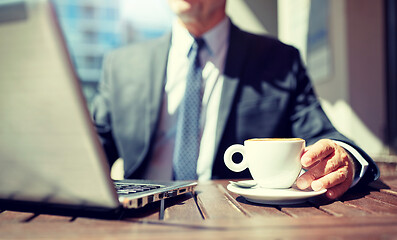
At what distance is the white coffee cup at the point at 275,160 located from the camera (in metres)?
0.64

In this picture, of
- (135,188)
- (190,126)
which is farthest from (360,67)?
(135,188)

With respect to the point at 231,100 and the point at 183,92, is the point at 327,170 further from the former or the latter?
the point at 183,92

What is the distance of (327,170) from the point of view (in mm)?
688

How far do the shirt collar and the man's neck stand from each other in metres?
0.03

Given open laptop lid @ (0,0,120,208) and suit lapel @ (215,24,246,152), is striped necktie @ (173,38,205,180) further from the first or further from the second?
open laptop lid @ (0,0,120,208)

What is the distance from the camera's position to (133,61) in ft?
5.20

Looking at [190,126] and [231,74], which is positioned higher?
[231,74]

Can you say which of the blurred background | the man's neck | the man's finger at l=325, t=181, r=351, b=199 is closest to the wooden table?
the man's finger at l=325, t=181, r=351, b=199

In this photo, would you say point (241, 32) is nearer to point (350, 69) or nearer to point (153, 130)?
point (153, 130)

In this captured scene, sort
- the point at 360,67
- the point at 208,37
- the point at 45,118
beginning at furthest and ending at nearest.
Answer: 1. the point at 360,67
2. the point at 208,37
3. the point at 45,118

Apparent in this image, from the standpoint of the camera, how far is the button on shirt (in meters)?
1.45

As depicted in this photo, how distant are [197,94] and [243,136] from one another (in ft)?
0.91

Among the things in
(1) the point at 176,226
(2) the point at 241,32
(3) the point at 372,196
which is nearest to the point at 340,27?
(2) the point at 241,32

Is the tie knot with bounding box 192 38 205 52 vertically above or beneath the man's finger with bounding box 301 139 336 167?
above
